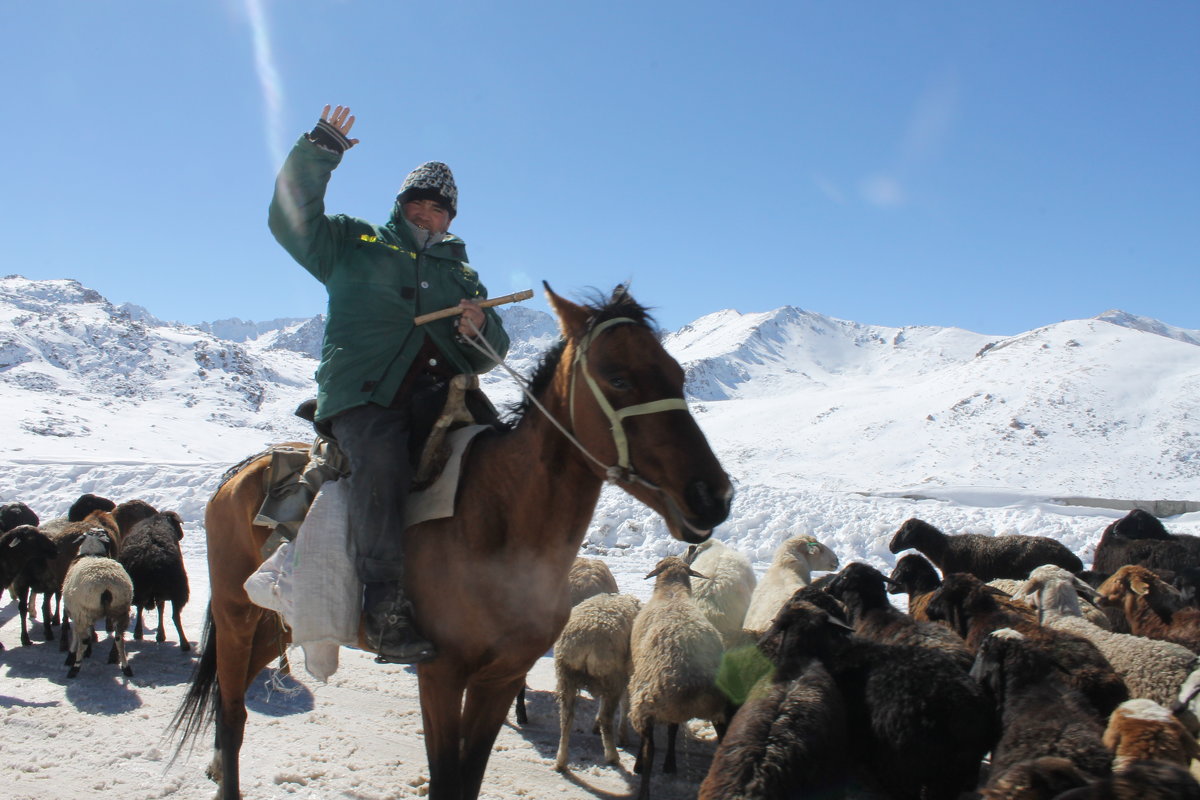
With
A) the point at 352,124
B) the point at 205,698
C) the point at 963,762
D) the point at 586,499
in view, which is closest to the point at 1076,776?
the point at 963,762

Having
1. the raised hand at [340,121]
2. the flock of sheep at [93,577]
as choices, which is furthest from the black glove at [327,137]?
the flock of sheep at [93,577]

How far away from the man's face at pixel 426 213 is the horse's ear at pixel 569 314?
1.10 m

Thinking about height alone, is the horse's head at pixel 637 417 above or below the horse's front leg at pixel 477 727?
above

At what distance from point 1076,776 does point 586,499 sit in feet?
8.36

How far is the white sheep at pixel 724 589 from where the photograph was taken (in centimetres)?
759

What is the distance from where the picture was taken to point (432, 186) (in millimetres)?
3979

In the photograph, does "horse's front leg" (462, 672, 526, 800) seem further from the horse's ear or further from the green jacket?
the horse's ear

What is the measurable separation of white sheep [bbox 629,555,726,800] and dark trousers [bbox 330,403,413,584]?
9.99 feet

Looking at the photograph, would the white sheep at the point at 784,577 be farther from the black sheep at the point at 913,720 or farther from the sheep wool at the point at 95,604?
the sheep wool at the point at 95,604

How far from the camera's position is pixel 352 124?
3.63 m

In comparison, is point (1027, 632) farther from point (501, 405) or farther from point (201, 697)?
point (201, 697)

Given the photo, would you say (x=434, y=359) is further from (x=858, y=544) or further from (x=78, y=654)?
(x=858, y=544)

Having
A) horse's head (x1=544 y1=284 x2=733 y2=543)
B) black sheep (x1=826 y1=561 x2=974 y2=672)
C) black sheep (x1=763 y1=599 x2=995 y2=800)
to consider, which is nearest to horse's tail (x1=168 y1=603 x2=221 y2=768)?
horse's head (x1=544 y1=284 x2=733 y2=543)

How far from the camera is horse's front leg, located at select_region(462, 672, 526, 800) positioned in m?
3.43
